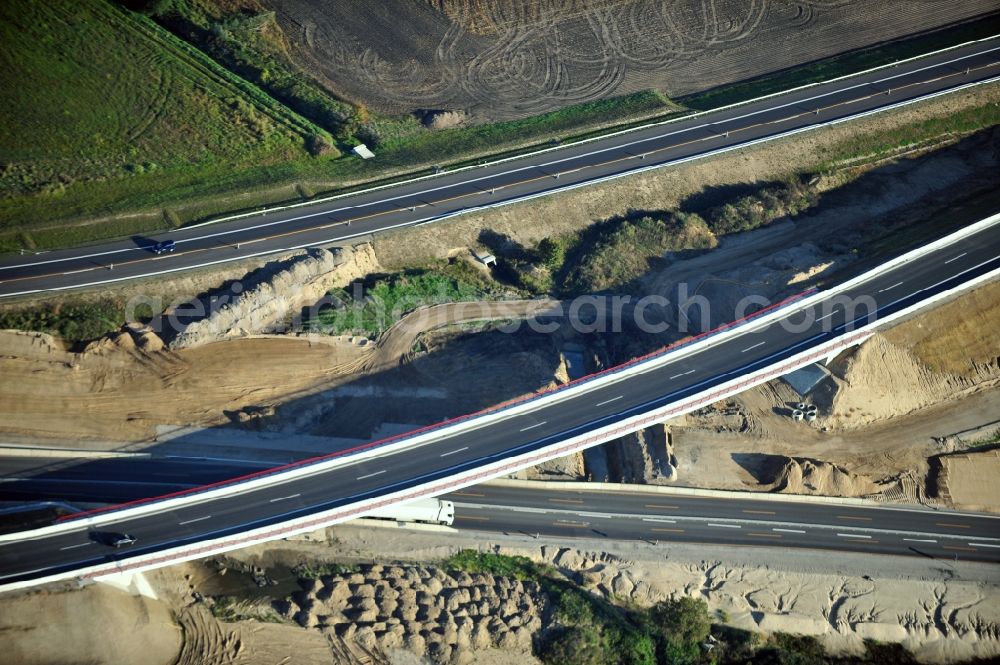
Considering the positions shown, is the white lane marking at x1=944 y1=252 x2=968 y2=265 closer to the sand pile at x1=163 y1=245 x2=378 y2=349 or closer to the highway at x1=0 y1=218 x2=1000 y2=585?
the highway at x1=0 y1=218 x2=1000 y2=585

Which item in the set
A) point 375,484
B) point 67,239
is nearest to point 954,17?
point 375,484

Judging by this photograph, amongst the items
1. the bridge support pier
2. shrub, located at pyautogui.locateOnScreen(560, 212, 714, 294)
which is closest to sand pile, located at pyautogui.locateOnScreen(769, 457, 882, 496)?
shrub, located at pyautogui.locateOnScreen(560, 212, 714, 294)

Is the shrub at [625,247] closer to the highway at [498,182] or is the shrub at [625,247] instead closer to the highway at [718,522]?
the highway at [498,182]

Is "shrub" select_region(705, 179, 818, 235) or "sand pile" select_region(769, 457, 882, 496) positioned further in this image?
"shrub" select_region(705, 179, 818, 235)

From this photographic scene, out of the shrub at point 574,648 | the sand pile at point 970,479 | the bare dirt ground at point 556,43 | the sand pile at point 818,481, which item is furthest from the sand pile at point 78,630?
the sand pile at point 970,479

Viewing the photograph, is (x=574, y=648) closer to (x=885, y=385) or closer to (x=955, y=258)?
(x=885, y=385)

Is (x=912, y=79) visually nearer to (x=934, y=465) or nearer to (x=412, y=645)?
(x=934, y=465)
